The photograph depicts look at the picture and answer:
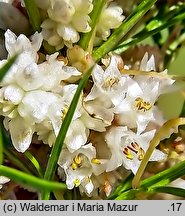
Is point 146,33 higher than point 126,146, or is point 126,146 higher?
point 146,33

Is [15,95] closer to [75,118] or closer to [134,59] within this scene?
[75,118]

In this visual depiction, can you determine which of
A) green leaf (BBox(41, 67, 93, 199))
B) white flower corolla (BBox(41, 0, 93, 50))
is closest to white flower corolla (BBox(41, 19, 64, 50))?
white flower corolla (BBox(41, 0, 93, 50))

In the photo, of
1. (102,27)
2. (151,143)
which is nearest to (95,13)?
(102,27)

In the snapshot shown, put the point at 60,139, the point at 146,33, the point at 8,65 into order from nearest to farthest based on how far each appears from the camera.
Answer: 1. the point at 8,65
2. the point at 60,139
3. the point at 146,33

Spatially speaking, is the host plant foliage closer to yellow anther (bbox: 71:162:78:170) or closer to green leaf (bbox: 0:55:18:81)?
yellow anther (bbox: 71:162:78:170)

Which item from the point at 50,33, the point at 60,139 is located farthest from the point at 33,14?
the point at 60,139

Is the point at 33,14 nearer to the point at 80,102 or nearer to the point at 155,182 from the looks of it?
the point at 80,102
